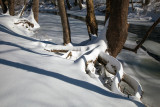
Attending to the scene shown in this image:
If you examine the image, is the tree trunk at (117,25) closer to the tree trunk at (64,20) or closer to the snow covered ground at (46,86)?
the snow covered ground at (46,86)

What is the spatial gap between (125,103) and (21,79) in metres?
1.47

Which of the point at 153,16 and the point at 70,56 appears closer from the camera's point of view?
the point at 70,56

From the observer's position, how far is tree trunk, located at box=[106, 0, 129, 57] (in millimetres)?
3004

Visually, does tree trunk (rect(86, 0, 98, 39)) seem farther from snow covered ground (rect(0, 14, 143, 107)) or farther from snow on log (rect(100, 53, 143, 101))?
snow covered ground (rect(0, 14, 143, 107))

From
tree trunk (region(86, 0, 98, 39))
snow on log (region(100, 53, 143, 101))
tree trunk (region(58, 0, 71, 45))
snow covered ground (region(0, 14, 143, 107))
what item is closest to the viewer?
snow covered ground (region(0, 14, 143, 107))

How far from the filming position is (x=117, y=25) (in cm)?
315

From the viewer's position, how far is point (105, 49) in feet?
11.1

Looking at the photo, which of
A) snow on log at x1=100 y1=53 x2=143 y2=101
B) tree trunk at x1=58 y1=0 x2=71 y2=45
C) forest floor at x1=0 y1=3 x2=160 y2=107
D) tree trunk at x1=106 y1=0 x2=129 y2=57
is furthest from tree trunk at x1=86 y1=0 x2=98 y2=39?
forest floor at x1=0 y1=3 x2=160 y2=107

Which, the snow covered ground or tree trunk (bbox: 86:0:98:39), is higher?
tree trunk (bbox: 86:0:98:39)

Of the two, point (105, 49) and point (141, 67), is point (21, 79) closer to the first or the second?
point (105, 49)

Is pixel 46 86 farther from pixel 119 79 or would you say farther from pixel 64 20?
pixel 64 20

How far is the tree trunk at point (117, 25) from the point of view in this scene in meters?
3.00

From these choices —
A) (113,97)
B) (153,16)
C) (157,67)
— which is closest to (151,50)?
(157,67)

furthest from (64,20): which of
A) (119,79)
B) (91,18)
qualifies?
(119,79)
